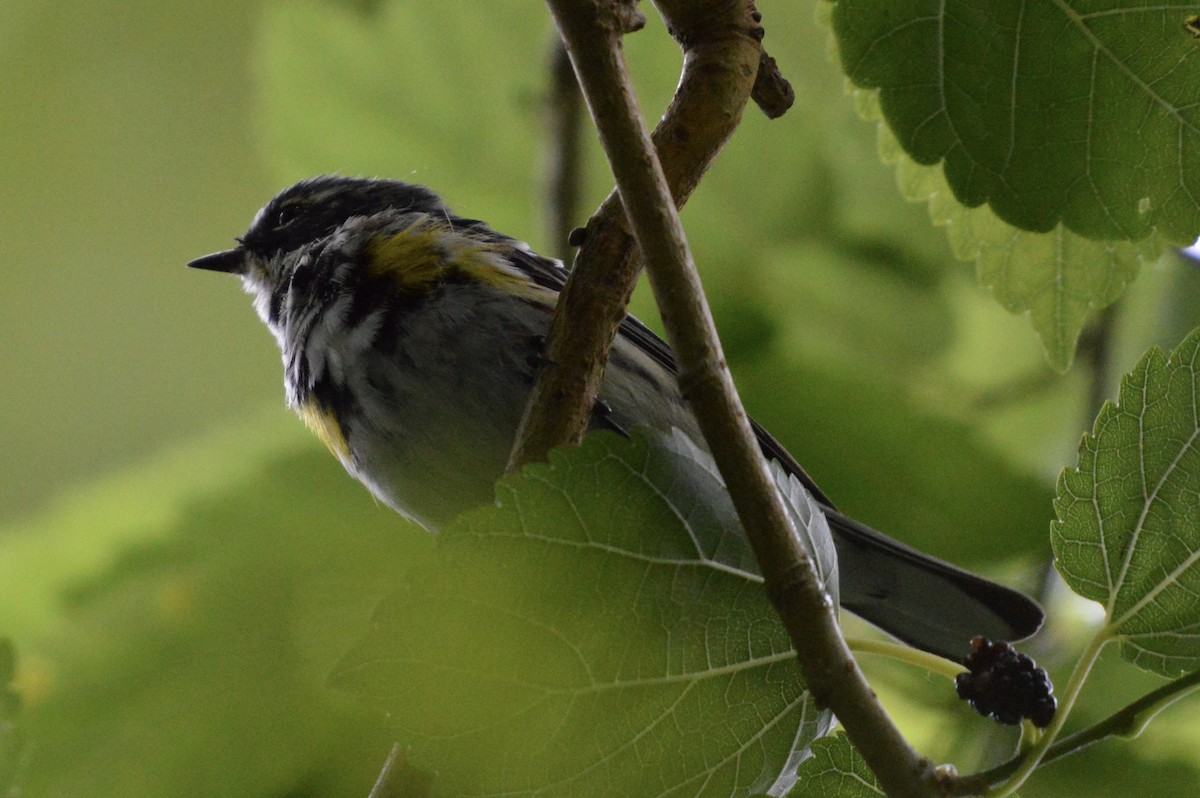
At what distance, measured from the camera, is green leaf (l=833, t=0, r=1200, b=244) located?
147 cm

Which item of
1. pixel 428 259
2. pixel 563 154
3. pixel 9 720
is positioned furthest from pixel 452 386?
pixel 9 720

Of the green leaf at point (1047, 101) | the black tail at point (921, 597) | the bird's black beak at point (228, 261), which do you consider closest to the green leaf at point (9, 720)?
the green leaf at point (1047, 101)

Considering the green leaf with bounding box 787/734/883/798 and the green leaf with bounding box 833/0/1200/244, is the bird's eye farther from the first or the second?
the green leaf with bounding box 787/734/883/798

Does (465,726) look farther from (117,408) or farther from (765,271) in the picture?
(117,408)

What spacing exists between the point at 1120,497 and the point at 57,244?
2965 millimetres

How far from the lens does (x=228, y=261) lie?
9.74ft

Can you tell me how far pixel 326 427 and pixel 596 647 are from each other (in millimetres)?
1311

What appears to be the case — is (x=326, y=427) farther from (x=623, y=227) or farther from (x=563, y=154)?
(x=623, y=227)

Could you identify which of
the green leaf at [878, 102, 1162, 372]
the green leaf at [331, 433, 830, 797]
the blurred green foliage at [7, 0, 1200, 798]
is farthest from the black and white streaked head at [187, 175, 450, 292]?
the green leaf at [331, 433, 830, 797]

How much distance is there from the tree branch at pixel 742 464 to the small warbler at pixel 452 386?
1042 mm

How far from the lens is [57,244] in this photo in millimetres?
3416

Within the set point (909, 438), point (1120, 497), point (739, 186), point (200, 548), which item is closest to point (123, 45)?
point (739, 186)

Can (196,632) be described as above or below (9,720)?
above

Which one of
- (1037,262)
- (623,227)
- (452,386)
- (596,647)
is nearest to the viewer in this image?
(596,647)
